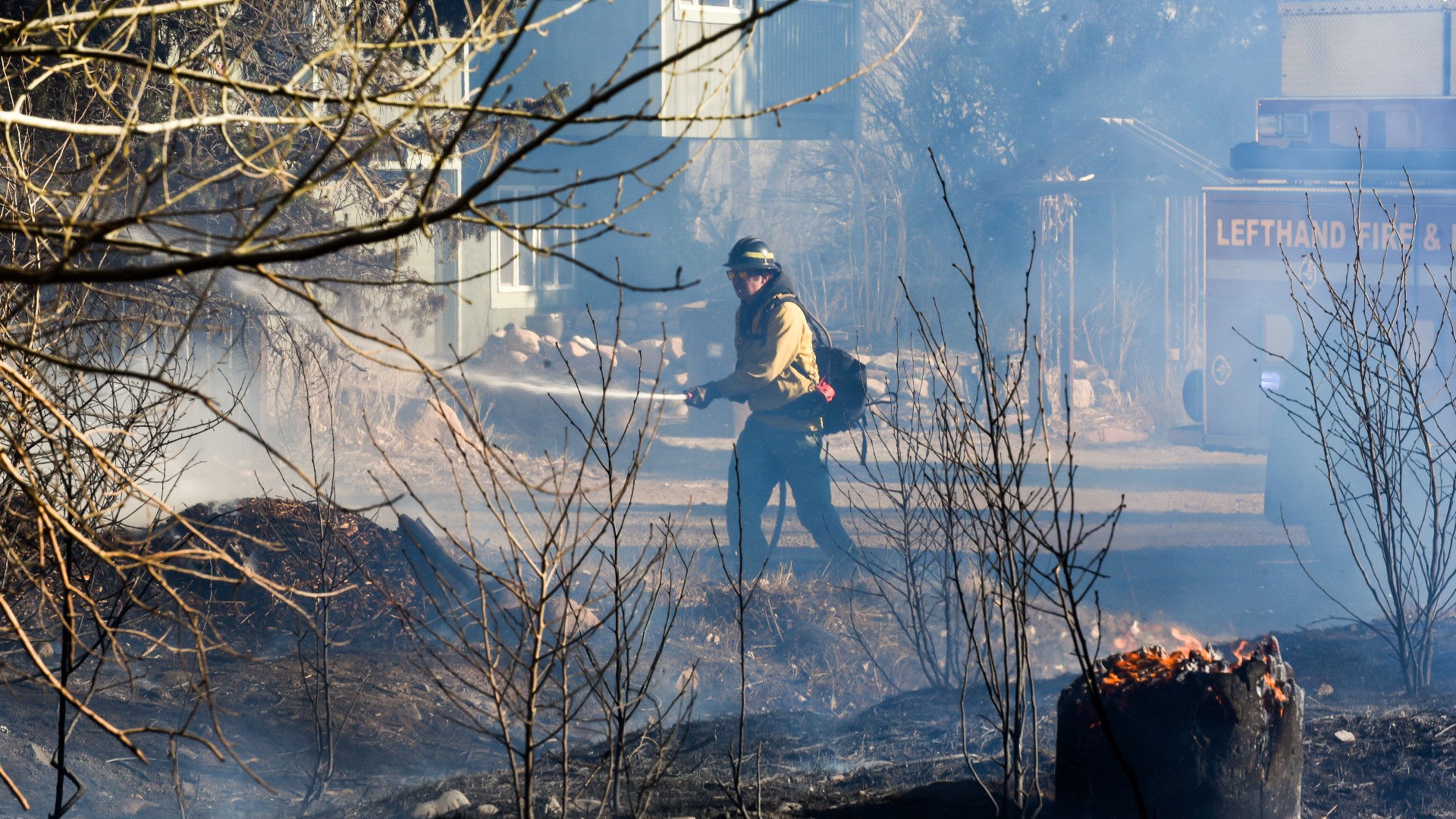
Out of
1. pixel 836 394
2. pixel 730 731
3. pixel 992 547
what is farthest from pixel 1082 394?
pixel 992 547

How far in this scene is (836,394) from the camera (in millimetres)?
7668

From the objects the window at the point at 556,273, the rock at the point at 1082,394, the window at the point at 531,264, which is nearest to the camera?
the rock at the point at 1082,394

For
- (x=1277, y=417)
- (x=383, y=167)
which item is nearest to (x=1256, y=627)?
(x=1277, y=417)

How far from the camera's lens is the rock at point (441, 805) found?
4363 mm

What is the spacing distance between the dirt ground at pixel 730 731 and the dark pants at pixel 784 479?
14.6 inches

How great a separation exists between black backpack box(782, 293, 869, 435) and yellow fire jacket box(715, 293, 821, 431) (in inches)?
2.1

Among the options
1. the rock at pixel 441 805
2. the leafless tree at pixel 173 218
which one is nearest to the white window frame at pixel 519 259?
the leafless tree at pixel 173 218

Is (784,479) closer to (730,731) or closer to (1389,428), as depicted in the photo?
(730,731)

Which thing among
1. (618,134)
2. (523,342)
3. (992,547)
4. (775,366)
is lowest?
(992,547)

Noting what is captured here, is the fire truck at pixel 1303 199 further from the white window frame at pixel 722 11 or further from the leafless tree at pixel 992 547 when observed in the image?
the white window frame at pixel 722 11

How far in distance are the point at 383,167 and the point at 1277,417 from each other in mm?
8706

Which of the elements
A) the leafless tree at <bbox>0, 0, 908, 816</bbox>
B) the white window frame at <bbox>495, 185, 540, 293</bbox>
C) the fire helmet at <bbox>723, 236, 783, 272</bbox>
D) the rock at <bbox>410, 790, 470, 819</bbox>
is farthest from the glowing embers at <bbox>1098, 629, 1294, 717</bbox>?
the white window frame at <bbox>495, 185, 540, 293</bbox>

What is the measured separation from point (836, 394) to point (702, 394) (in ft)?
3.10

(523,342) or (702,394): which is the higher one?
(523,342)
